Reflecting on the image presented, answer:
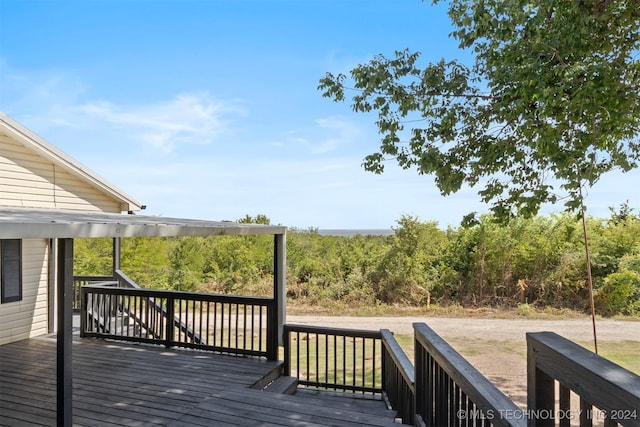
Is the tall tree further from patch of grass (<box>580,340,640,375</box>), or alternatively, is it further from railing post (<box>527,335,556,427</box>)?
railing post (<box>527,335,556,427</box>)

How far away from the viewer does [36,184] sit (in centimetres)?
623

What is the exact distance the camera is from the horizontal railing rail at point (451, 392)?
153 centimetres

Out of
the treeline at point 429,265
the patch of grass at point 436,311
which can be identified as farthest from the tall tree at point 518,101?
the treeline at point 429,265

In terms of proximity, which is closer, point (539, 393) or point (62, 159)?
point (539, 393)

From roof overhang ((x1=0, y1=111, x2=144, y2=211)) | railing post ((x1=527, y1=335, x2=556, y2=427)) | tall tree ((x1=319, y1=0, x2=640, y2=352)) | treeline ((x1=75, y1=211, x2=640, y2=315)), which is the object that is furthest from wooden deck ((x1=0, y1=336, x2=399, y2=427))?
treeline ((x1=75, y1=211, x2=640, y2=315))

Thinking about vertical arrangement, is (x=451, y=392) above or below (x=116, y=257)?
below

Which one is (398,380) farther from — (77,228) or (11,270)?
(11,270)

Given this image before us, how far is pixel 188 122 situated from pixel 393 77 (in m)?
12.0

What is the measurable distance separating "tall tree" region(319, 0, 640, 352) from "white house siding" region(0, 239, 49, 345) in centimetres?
551

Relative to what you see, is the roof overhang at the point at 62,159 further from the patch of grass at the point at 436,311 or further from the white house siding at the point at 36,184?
the patch of grass at the point at 436,311

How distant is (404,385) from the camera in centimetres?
339

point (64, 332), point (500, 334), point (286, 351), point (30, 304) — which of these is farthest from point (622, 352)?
point (30, 304)

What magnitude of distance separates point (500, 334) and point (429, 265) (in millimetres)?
3828

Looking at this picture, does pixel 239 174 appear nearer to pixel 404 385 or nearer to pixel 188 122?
pixel 188 122
